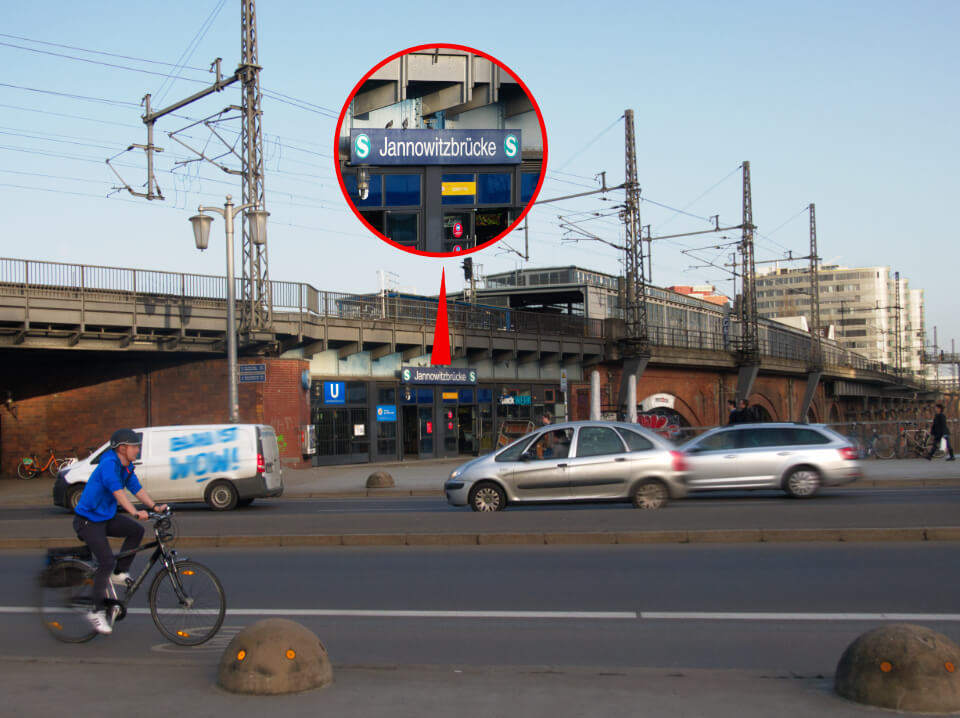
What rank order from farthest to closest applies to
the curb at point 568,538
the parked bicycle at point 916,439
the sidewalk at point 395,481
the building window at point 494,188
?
the parked bicycle at point 916,439 → the sidewalk at point 395,481 → the building window at point 494,188 → the curb at point 568,538

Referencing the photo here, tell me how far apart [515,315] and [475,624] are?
35576mm

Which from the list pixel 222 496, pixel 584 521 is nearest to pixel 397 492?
pixel 222 496

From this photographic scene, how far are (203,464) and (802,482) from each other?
1191 cm

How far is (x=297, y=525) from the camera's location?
13.7 metres

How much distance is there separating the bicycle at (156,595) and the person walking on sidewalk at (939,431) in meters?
25.1

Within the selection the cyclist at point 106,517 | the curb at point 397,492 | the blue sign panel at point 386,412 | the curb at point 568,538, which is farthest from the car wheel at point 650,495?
the blue sign panel at point 386,412

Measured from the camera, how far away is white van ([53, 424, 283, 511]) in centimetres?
1903

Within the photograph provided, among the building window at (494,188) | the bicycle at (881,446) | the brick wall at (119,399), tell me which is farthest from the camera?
the brick wall at (119,399)

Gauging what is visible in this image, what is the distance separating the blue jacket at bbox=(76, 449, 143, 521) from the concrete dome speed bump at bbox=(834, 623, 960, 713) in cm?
506

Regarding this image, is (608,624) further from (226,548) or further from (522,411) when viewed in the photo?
(522,411)

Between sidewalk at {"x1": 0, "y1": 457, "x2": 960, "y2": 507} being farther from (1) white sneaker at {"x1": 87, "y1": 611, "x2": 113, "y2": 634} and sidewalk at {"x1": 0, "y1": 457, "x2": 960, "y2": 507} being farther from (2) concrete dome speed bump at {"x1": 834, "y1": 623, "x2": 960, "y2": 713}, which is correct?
(2) concrete dome speed bump at {"x1": 834, "y1": 623, "x2": 960, "y2": 713}

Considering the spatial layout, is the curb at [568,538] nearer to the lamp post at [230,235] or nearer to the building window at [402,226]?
the building window at [402,226]

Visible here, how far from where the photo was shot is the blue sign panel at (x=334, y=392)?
33781 millimetres

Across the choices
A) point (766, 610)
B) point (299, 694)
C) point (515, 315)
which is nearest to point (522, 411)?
point (515, 315)
